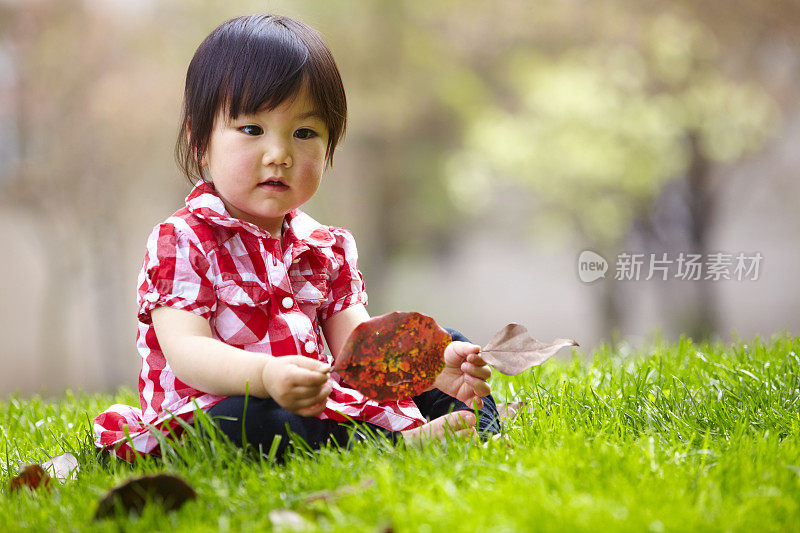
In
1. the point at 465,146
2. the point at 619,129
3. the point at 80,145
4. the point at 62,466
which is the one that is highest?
the point at 619,129

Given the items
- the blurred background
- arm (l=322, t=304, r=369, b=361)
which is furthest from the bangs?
the blurred background

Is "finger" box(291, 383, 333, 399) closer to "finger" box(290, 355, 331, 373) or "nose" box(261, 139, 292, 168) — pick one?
"finger" box(290, 355, 331, 373)

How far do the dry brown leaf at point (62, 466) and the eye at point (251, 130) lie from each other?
2.37ft

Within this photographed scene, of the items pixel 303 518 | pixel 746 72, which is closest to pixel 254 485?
pixel 303 518

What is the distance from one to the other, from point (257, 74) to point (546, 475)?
910 mm

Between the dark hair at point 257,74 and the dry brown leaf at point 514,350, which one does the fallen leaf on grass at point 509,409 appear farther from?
the dark hair at point 257,74

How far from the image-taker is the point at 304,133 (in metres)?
1.58

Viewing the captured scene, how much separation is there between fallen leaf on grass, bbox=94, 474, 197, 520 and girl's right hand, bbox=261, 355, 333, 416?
23cm

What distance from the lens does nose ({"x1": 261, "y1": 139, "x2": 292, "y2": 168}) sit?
4.98ft

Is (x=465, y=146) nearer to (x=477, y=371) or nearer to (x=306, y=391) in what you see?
(x=477, y=371)

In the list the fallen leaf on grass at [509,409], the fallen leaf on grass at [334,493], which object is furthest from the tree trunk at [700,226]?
the fallen leaf on grass at [334,493]

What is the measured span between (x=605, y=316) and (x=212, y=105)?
7.68 metres

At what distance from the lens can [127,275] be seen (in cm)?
808
